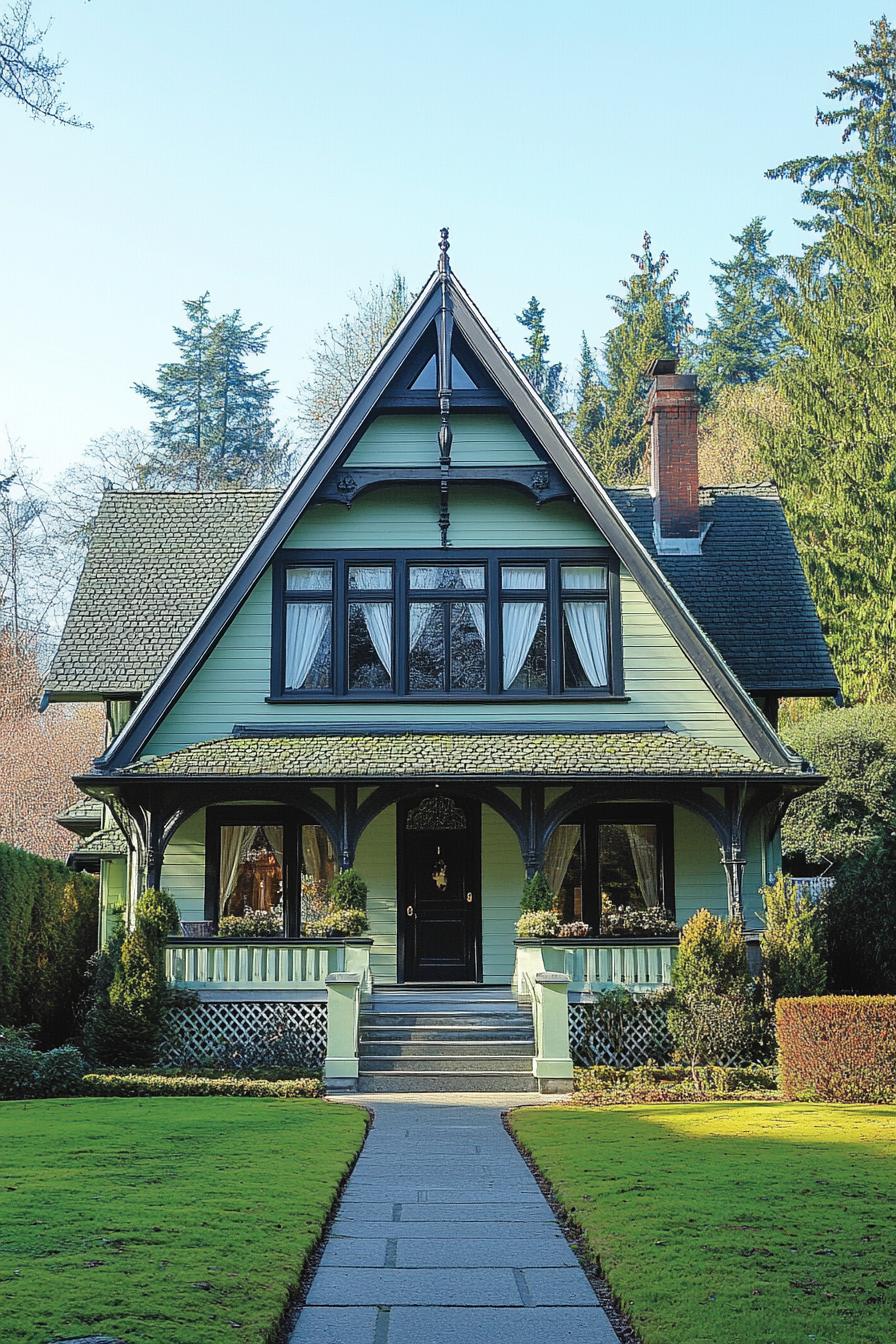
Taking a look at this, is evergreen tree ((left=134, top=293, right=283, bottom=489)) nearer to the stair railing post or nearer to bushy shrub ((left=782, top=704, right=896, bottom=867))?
bushy shrub ((left=782, top=704, right=896, bottom=867))

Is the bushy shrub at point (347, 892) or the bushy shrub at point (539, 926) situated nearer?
the bushy shrub at point (539, 926)

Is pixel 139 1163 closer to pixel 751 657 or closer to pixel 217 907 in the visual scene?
pixel 217 907

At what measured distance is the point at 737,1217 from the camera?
8.01 meters

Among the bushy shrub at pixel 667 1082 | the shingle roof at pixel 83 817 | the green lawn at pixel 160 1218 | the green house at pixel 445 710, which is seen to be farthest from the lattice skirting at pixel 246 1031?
the shingle roof at pixel 83 817

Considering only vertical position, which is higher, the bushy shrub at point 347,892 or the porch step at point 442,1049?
the bushy shrub at point 347,892

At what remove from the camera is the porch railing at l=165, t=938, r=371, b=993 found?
17.5 metres

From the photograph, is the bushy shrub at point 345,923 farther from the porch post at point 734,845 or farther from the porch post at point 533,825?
the porch post at point 734,845

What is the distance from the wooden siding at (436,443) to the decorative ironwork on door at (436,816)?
15.7ft

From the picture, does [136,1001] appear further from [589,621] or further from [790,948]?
[589,621]

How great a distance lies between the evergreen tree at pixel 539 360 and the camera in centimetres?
6347

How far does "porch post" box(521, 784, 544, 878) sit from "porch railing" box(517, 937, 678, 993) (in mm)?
1291

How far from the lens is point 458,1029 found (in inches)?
671

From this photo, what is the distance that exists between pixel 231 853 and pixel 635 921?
5.79 meters

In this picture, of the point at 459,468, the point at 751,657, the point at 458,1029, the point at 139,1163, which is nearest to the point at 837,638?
the point at 751,657
